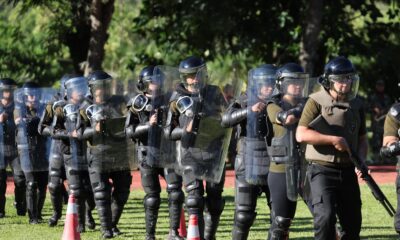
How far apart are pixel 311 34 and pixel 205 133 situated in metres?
13.5

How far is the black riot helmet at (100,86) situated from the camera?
38.2 ft

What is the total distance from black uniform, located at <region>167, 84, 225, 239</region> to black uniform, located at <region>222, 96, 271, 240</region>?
31cm

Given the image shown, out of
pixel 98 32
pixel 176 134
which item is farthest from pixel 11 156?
pixel 98 32

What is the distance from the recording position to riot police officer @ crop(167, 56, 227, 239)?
10.1m

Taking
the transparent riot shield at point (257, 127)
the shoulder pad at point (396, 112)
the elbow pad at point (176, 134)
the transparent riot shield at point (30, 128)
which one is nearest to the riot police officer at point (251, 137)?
the transparent riot shield at point (257, 127)

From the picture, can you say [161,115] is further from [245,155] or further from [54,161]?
[54,161]

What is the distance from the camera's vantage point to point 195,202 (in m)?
10.3

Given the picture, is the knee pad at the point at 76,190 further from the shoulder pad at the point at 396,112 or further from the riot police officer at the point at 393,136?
the shoulder pad at the point at 396,112

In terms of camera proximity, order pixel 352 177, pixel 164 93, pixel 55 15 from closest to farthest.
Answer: pixel 352 177 < pixel 164 93 < pixel 55 15

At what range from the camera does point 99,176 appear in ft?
39.0

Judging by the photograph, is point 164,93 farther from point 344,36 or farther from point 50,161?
point 344,36

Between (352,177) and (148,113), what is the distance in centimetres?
315

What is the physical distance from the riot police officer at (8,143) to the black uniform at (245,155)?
4.82 meters

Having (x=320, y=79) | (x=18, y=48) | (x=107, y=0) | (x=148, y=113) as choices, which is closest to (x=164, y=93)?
(x=148, y=113)
